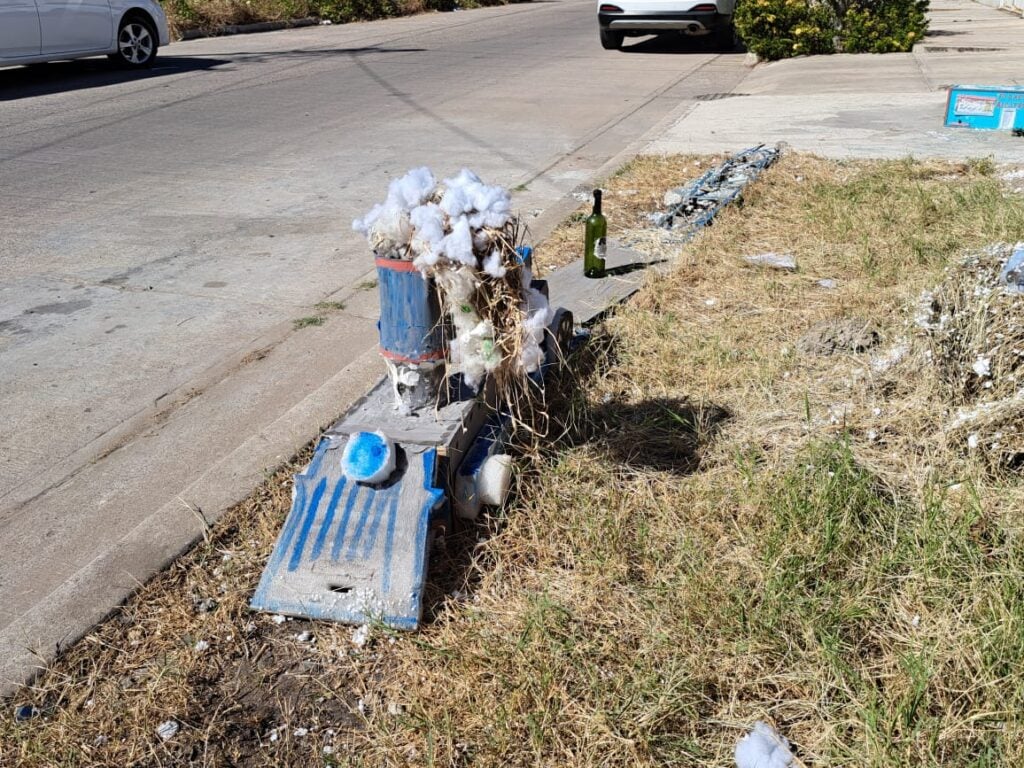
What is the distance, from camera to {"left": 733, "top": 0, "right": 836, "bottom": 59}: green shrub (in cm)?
1323

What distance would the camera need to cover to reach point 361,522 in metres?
2.63

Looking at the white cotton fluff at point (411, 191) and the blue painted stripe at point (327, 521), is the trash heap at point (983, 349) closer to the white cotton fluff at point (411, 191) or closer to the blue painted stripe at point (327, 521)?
the white cotton fluff at point (411, 191)

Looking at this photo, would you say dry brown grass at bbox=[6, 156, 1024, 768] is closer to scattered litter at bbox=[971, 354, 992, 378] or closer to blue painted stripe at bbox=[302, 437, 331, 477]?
scattered litter at bbox=[971, 354, 992, 378]

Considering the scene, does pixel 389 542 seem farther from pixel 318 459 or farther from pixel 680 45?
pixel 680 45

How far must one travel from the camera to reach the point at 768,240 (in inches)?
212

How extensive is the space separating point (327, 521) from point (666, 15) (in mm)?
12994

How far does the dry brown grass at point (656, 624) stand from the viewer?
2092mm

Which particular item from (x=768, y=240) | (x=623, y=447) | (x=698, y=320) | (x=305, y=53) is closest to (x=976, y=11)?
(x=305, y=53)

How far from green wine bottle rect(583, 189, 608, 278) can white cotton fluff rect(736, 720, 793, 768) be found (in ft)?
10.1

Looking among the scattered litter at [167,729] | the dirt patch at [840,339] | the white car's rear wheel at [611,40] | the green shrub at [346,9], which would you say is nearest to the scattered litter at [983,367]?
the dirt patch at [840,339]

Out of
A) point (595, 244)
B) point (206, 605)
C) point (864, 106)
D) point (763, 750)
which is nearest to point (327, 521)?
point (206, 605)

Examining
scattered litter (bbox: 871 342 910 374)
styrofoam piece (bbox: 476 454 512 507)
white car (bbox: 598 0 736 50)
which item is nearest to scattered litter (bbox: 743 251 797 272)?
scattered litter (bbox: 871 342 910 374)

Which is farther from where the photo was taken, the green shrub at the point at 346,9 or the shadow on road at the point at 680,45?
the green shrub at the point at 346,9

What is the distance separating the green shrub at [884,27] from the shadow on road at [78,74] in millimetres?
9351
